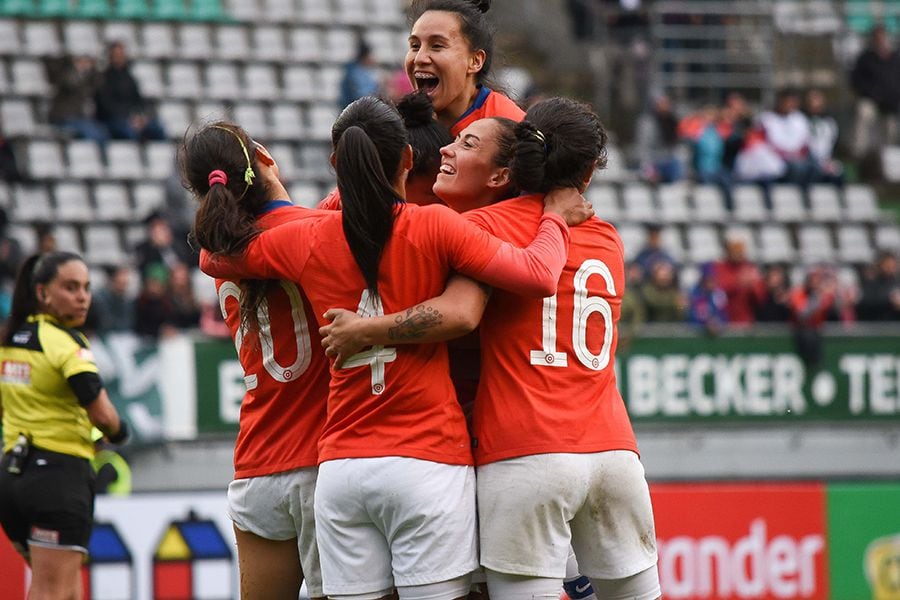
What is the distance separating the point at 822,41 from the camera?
19.1 m

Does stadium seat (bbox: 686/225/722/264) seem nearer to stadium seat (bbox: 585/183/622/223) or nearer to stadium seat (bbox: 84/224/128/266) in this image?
stadium seat (bbox: 585/183/622/223)

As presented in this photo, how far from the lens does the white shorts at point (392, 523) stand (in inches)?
169

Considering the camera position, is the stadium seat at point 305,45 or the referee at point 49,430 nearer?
the referee at point 49,430

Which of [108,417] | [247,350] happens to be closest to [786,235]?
[108,417]

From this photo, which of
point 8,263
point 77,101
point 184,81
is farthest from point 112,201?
point 8,263

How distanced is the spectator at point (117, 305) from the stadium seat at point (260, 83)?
457cm

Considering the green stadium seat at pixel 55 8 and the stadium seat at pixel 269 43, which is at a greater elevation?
the green stadium seat at pixel 55 8

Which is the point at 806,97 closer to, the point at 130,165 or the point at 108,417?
the point at 130,165

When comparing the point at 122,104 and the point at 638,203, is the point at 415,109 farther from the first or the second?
the point at 638,203

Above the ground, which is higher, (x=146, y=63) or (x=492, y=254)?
(x=146, y=63)

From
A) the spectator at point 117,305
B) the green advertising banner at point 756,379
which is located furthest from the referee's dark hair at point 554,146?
the green advertising banner at point 756,379

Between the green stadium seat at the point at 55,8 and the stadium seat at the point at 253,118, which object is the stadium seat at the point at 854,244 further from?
the green stadium seat at the point at 55,8

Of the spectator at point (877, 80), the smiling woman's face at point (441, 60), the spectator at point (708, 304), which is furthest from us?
the spectator at point (877, 80)

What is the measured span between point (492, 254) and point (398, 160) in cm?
41
